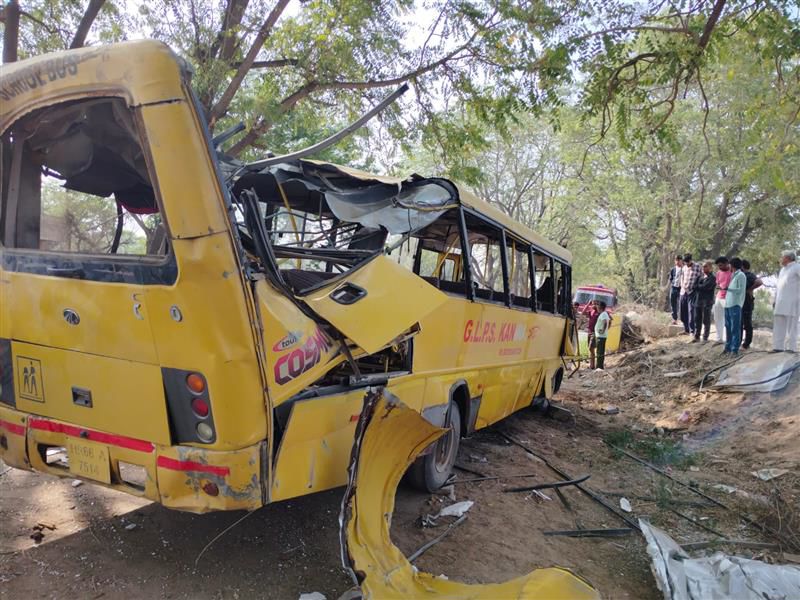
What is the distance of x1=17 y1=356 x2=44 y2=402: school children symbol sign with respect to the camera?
3186 millimetres

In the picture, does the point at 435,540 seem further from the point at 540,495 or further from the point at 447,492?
the point at 540,495

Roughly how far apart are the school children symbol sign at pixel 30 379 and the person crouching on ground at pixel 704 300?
12.5m

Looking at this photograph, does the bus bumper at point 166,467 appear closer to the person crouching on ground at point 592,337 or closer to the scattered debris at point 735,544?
the scattered debris at point 735,544

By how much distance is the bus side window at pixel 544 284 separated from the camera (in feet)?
25.4

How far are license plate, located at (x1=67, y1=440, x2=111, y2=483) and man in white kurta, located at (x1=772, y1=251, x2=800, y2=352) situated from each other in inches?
409

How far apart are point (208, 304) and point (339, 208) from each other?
1932mm

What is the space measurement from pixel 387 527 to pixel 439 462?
169 centimetres

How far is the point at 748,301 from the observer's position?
10.6 meters

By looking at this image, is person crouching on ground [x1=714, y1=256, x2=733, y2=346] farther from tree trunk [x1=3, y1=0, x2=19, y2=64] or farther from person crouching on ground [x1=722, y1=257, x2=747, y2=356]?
tree trunk [x1=3, y1=0, x2=19, y2=64]

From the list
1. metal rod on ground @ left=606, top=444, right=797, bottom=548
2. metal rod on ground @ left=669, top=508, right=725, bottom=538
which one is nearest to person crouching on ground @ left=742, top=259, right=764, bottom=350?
metal rod on ground @ left=606, top=444, right=797, bottom=548

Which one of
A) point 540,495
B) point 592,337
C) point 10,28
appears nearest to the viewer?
point 540,495

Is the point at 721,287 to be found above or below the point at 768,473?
above

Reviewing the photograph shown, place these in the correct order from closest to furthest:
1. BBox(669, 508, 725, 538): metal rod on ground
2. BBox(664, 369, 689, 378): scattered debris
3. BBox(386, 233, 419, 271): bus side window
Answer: BBox(669, 508, 725, 538): metal rod on ground, BBox(386, 233, 419, 271): bus side window, BBox(664, 369, 689, 378): scattered debris

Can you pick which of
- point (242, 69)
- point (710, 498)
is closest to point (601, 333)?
point (710, 498)
